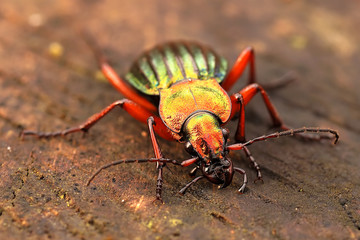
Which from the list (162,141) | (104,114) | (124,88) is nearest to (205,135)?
(162,141)

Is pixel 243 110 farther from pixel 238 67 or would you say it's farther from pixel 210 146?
pixel 238 67

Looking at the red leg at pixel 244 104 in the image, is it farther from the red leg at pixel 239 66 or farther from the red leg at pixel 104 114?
the red leg at pixel 104 114

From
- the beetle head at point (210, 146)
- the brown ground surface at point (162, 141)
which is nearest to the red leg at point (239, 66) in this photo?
the brown ground surface at point (162, 141)

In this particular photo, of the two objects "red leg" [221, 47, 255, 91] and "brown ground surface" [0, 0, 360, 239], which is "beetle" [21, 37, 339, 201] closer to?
"red leg" [221, 47, 255, 91]

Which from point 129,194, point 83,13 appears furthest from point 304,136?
point 83,13

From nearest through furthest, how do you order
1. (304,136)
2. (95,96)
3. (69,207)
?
(69,207)
(304,136)
(95,96)

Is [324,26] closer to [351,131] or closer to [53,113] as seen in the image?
[351,131]
